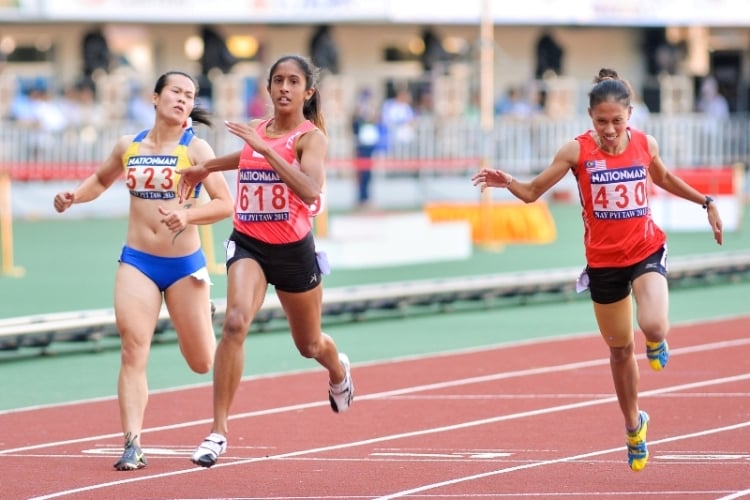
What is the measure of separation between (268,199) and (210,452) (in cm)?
142

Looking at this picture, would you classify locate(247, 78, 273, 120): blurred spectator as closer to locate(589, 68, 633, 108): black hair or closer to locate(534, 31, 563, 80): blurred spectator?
locate(534, 31, 563, 80): blurred spectator

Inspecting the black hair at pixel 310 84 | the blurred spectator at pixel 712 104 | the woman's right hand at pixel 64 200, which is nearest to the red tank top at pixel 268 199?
the black hair at pixel 310 84

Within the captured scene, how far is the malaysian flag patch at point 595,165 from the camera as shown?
364 inches

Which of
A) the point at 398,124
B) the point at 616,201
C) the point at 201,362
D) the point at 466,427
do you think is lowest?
the point at 466,427

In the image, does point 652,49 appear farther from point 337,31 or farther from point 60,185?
point 60,185

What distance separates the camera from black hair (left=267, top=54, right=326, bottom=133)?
9.58 meters

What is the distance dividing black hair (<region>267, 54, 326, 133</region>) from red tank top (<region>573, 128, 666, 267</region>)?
1.48 metres

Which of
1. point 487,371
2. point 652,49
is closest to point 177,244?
point 487,371

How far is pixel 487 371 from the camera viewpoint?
1433 cm

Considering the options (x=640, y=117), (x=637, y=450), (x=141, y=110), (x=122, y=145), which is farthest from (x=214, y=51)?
(x=637, y=450)

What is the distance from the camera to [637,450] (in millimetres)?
9078

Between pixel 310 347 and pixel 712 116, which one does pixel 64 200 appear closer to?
pixel 310 347

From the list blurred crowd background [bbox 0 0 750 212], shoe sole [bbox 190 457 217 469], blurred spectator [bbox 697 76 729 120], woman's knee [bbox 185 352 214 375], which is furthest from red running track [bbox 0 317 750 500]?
blurred spectator [bbox 697 76 729 120]

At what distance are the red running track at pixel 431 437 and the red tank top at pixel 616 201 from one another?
46.1 inches
